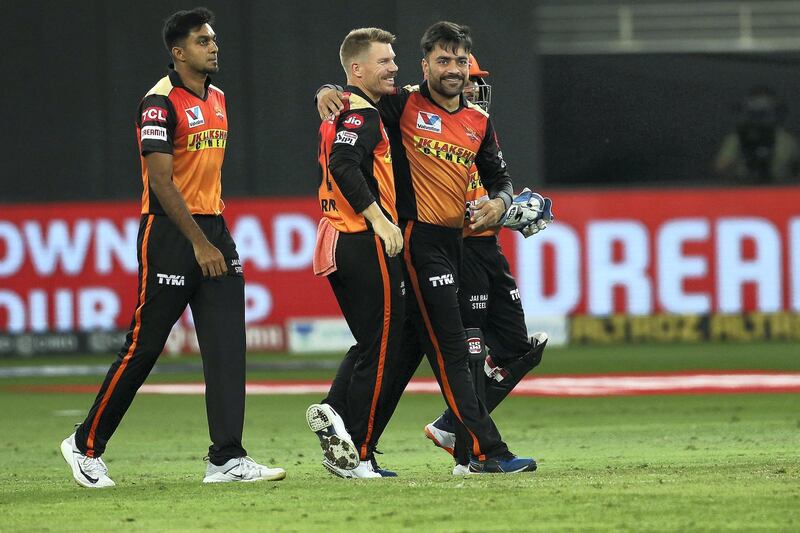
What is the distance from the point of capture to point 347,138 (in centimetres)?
696

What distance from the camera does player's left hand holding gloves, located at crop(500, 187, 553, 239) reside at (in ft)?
25.6

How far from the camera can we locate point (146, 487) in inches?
270

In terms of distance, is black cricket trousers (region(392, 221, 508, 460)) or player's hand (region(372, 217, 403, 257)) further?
black cricket trousers (region(392, 221, 508, 460))

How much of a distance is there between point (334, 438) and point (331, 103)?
5.15 feet

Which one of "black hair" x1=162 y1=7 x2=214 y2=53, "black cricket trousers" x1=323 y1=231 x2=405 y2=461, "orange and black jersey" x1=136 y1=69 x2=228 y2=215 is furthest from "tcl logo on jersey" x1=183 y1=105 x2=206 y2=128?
"black cricket trousers" x1=323 y1=231 x2=405 y2=461

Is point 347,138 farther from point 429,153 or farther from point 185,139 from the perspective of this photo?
point 185,139

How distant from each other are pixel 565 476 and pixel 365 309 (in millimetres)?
1206

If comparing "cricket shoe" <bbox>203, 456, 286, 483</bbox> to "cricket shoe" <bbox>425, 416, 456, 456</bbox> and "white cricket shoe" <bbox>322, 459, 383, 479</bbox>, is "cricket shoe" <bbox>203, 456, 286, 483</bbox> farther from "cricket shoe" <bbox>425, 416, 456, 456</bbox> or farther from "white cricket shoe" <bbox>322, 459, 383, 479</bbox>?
"cricket shoe" <bbox>425, 416, 456, 456</bbox>

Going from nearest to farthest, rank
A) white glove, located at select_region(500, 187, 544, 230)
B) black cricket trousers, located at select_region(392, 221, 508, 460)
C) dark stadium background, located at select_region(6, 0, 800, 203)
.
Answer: black cricket trousers, located at select_region(392, 221, 508, 460)
white glove, located at select_region(500, 187, 544, 230)
dark stadium background, located at select_region(6, 0, 800, 203)

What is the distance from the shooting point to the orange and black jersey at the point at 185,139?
22.4 feet

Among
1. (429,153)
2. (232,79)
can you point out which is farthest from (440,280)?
(232,79)

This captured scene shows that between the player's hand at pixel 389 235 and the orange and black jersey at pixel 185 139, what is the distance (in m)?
0.76

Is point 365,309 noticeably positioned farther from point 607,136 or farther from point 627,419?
point 607,136

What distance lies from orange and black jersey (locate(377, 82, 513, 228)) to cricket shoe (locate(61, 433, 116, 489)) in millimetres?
1852
